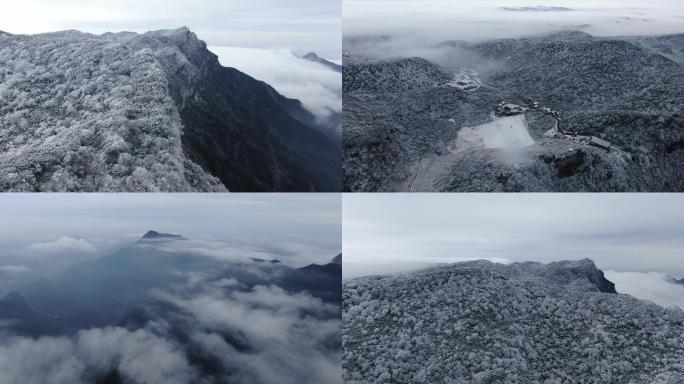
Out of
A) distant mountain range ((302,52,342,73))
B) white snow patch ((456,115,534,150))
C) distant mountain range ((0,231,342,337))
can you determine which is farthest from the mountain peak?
white snow patch ((456,115,534,150))

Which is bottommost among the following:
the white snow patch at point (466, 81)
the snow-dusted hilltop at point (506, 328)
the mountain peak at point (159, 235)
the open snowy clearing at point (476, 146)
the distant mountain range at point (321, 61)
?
the snow-dusted hilltop at point (506, 328)

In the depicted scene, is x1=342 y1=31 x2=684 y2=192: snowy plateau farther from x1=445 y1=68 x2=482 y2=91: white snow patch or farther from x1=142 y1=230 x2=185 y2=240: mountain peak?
x1=142 y1=230 x2=185 y2=240: mountain peak

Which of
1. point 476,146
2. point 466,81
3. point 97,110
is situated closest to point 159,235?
point 97,110

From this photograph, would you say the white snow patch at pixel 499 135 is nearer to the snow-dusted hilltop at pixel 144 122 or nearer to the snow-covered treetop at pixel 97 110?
the snow-dusted hilltop at pixel 144 122

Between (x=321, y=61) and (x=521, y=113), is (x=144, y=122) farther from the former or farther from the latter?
(x=521, y=113)

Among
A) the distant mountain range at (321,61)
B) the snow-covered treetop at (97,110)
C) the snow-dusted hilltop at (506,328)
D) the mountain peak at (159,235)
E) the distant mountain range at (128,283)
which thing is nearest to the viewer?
the snow-dusted hilltop at (506,328)

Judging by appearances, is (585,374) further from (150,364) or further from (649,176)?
(150,364)

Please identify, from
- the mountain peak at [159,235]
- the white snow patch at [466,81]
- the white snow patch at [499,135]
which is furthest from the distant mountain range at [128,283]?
the white snow patch at [466,81]
